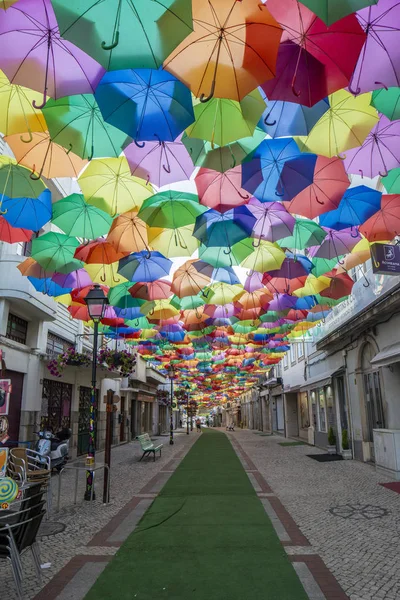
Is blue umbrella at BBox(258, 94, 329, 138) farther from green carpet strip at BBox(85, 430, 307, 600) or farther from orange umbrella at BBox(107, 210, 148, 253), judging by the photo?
green carpet strip at BBox(85, 430, 307, 600)

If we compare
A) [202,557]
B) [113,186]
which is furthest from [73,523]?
[113,186]

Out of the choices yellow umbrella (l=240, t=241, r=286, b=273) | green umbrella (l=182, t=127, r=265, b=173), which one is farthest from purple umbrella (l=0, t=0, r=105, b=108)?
yellow umbrella (l=240, t=241, r=286, b=273)

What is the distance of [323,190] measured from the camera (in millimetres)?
6312

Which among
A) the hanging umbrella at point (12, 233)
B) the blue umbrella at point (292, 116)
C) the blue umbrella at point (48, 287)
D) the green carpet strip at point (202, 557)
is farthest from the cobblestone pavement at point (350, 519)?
the blue umbrella at point (48, 287)

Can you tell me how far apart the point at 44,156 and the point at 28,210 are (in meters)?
1.69

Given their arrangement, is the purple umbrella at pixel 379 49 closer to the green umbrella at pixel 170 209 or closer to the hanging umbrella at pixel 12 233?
the green umbrella at pixel 170 209

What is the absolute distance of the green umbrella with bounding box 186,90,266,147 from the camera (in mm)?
4672

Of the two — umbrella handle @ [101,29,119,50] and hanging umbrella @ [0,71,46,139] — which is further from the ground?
hanging umbrella @ [0,71,46,139]

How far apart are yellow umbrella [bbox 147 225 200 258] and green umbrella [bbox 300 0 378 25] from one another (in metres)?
4.91

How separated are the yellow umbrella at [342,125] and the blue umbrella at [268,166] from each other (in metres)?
0.28

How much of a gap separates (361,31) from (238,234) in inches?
163

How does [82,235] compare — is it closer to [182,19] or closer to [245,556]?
[182,19]

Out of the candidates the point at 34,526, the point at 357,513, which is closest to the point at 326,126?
the point at 34,526

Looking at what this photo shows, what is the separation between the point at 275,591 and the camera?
13.3ft
